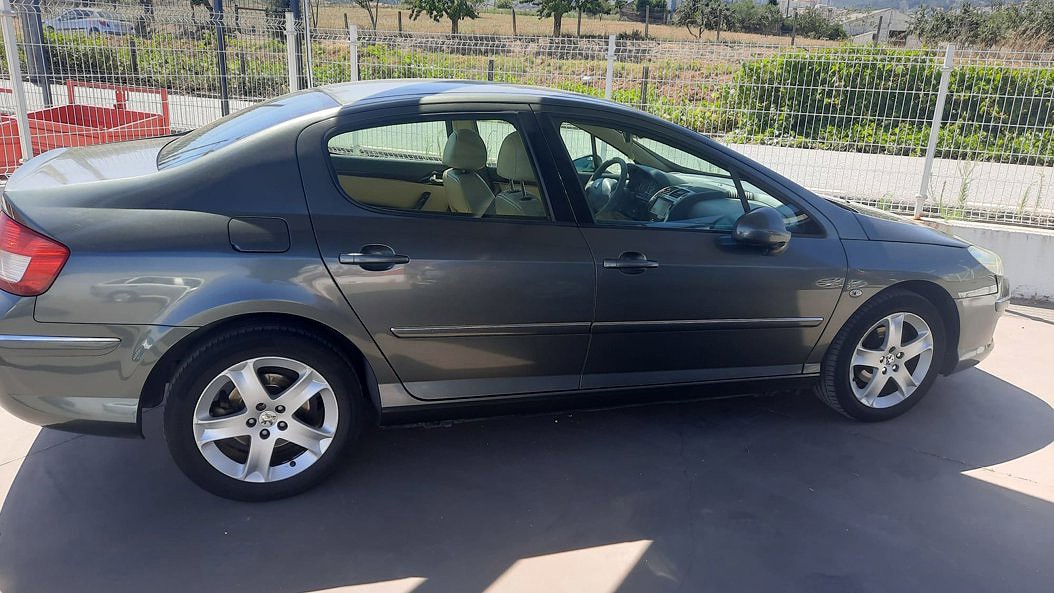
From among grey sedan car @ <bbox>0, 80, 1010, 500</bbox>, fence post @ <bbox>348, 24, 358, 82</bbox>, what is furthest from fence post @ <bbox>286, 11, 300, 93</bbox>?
grey sedan car @ <bbox>0, 80, 1010, 500</bbox>

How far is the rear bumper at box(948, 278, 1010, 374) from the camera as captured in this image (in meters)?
4.12

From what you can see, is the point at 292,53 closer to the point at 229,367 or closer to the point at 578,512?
the point at 229,367

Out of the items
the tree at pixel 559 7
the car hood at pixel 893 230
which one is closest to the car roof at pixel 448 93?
the car hood at pixel 893 230

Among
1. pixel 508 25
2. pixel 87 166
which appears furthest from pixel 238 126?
pixel 508 25

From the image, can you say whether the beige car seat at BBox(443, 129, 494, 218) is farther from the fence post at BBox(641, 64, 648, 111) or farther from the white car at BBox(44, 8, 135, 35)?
the white car at BBox(44, 8, 135, 35)

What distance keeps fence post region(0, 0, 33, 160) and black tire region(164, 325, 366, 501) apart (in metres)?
5.29

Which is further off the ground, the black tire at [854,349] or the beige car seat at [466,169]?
the beige car seat at [466,169]

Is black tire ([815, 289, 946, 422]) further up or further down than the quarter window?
further down

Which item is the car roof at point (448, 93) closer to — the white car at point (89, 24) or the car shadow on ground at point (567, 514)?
the car shadow on ground at point (567, 514)

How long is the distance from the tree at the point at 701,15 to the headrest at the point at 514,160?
58530 millimetres

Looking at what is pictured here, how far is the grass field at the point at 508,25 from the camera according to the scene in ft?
156

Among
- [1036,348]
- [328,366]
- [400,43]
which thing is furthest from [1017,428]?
[400,43]

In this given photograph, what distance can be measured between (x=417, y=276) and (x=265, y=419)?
810mm

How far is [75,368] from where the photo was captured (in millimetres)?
2824
